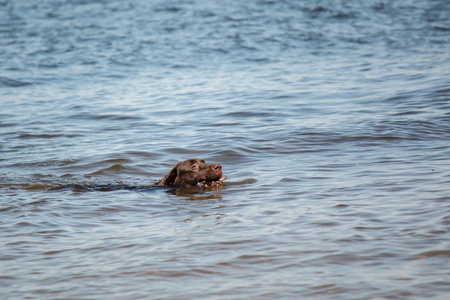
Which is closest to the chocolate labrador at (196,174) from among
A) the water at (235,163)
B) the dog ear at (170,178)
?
the dog ear at (170,178)

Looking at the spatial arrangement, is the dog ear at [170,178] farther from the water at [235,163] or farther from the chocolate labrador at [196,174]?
the water at [235,163]

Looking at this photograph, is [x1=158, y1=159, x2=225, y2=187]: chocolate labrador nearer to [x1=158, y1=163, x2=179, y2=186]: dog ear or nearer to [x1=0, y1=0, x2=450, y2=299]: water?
[x1=158, y1=163, x2=179, y2=186]: dog ear

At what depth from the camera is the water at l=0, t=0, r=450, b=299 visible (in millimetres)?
5094

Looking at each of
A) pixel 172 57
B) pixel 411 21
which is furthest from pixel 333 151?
pixel 411 21

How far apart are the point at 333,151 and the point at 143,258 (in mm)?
5571

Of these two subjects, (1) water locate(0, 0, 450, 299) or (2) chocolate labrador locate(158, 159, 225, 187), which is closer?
(1) water locate(0, 0, 450, 299)

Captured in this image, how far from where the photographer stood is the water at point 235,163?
5.09m

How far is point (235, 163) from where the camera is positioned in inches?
400

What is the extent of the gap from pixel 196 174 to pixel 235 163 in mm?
1949

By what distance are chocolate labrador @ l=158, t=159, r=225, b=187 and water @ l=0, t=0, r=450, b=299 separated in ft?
0.68

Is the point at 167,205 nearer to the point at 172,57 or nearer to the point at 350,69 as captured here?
the point at 350,69

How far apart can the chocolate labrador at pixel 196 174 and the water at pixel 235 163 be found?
206 mm

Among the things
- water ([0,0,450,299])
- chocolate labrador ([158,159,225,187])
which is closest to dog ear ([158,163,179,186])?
chocolate labrador ([158,159,225,187])

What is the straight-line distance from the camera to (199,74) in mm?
20156
